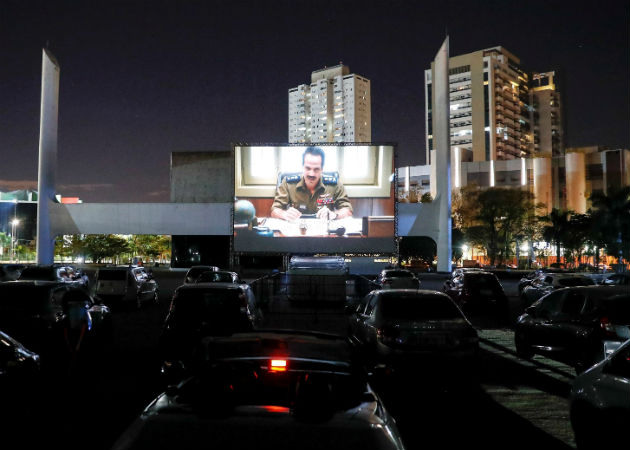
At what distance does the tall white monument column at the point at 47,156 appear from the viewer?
5494 cm

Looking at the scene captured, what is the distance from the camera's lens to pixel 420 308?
9.29 metres

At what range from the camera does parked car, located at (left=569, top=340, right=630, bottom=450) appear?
4.76m

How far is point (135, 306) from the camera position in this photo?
22.5 meters

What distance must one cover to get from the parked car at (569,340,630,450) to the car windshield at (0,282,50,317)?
26.5ft

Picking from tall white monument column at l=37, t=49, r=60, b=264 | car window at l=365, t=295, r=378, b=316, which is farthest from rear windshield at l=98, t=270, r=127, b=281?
tall white monument column at l=37, t=49, r=60, b=264

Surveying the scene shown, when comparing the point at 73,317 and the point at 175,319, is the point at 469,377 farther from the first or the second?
the point at 73,317

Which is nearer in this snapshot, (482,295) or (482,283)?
(482,295)

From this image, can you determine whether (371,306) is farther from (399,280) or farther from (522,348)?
(399,280)

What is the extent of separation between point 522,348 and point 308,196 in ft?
97.2

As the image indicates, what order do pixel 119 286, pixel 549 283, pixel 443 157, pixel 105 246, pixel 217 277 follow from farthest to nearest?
pixel 105 246 < pixel 443 157 < pixel 217 277 < pixel 549 283 < pixel 119 286

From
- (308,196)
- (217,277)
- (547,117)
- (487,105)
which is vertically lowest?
(217,277)

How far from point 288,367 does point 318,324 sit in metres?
14.2

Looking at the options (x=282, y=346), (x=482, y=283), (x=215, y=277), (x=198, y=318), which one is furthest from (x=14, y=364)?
(x=215, y=277)

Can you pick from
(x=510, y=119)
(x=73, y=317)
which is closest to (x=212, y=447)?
(x=73, y=317)
